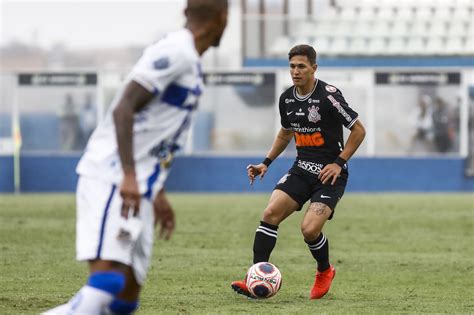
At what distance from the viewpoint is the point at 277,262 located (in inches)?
547

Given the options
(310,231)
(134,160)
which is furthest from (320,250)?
(134,160)

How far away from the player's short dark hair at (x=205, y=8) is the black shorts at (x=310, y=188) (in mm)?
4547

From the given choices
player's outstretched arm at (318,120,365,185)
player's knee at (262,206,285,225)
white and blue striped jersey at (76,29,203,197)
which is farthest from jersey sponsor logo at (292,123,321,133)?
white and blue striped jersey at (76,29,203,197)

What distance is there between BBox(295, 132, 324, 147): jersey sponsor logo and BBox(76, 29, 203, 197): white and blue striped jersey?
15.3 feet

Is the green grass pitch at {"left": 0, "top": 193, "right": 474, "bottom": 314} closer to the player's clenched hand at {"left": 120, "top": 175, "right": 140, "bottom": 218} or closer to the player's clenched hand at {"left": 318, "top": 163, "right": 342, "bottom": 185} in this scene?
the player's clenched hand at {"left": 318, "top": 163, "right": 342, "bottom": 185}

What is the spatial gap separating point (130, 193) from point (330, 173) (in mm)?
4843

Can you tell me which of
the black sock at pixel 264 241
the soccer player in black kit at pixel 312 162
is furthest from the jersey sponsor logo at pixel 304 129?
the black sock at pixel 264 241

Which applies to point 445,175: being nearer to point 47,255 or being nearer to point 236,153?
point 236,153

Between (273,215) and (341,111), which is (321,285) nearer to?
(273,215)

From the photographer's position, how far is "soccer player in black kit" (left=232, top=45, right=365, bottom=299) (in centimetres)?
1071

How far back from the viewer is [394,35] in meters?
40.6

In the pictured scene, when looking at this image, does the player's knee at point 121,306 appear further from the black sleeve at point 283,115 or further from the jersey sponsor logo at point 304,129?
the black sleeve at point 283,115

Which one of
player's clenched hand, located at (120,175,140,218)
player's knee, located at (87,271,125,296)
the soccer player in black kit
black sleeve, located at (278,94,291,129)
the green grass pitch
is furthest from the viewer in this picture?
black sleeve, located at (278,94,291,129)

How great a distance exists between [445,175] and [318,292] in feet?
75.3
